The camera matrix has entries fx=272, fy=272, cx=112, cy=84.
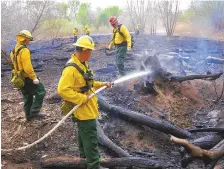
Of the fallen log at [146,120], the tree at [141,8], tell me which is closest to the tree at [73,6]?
the tree at [141,8]

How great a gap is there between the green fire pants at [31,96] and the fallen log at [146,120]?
1.44 metres

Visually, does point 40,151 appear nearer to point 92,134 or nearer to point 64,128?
point 64,128

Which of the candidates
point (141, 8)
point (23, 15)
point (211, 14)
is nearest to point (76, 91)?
point (23, 15)

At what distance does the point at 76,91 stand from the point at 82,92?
0.12m

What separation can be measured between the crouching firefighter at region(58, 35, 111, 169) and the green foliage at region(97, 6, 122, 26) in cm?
5282

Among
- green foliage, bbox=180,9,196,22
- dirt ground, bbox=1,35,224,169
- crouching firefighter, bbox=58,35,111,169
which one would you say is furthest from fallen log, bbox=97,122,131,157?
green foliage, bbox=180,9,196,22

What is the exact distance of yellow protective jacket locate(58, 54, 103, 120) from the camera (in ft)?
11.3

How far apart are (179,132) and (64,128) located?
7.54 feet

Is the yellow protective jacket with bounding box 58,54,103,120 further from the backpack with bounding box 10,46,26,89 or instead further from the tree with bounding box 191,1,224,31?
the tree with bounding box 191,1,224,31

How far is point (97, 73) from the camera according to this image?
10945mm

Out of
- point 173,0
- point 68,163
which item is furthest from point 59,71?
point 173,0

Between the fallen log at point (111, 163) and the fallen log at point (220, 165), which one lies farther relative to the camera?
the fallen log at point (111, 163)

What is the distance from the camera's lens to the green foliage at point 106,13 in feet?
181

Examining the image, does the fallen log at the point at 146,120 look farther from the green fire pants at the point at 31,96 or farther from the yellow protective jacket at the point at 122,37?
the yellow protective jacket at the point at 122,37
